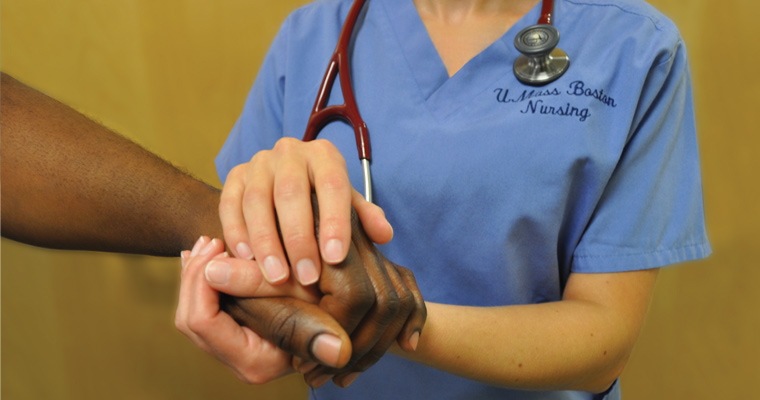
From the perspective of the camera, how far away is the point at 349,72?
0.74 metres

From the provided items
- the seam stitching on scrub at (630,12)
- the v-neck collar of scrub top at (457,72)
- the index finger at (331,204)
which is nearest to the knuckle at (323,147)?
the index finger at (331,204)

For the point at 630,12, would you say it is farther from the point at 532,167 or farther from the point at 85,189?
the point at 85,189

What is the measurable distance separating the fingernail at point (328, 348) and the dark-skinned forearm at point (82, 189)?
235 millimetres

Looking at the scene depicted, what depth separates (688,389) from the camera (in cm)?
116

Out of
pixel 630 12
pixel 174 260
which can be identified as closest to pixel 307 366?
pixel 630 12

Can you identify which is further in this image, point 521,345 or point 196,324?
point 521,345

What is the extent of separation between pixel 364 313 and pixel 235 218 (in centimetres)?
13

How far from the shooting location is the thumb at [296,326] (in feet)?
1.34

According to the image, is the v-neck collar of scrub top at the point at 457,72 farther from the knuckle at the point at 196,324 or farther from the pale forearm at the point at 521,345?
the knuckle at the point at 196,324

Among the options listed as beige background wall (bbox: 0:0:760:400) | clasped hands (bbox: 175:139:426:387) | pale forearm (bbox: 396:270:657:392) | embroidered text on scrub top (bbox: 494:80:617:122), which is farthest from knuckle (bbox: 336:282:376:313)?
beige background wall (bbox: 0:0:760:400)

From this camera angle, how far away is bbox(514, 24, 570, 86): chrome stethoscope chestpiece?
0.64 meters

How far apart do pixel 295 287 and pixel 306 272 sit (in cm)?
3

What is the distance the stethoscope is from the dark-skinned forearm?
6.3 inches

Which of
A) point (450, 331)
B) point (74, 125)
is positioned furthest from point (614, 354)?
point (74, 125)
